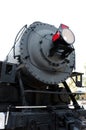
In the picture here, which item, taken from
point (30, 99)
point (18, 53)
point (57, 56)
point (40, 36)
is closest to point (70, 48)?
point (57, 56)

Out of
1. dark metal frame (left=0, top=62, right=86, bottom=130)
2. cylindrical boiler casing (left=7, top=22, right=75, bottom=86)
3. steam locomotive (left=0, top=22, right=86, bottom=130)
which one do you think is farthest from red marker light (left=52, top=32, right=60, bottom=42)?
dark metal frame (left=0, top=62, right=86, bottom=130)

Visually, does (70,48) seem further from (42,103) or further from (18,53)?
(42,103)

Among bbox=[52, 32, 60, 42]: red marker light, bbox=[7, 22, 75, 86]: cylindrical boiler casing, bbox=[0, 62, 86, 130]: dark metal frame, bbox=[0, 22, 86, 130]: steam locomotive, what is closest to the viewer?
bbox=[0, 62, 86, 130]: dark metal frame

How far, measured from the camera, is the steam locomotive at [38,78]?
12.2 ft

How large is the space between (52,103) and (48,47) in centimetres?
115

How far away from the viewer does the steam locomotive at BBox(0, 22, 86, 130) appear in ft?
12.2

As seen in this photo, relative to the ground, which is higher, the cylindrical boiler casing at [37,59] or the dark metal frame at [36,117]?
the cylindrical boiler casing at [37,59]

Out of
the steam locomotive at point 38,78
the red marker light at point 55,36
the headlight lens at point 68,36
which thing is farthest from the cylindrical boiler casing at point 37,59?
the headlight lens at point 68,36

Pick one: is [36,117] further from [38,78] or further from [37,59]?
[37,59]

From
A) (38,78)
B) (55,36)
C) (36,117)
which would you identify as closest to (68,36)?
(55,36)

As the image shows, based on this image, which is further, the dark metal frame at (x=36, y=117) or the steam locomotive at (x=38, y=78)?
the steam locomotive at (x=38, y=78)

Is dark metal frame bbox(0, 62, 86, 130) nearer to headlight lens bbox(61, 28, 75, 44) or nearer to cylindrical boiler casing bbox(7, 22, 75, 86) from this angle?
cylindrical boiler casing bbox(7, 22, 75, 86)

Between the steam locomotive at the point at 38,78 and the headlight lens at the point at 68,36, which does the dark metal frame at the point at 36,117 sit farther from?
the headlight lens at the point at 68,36

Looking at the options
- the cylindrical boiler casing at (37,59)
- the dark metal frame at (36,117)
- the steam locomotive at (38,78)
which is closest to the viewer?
the dark metal frame at (36,117)
